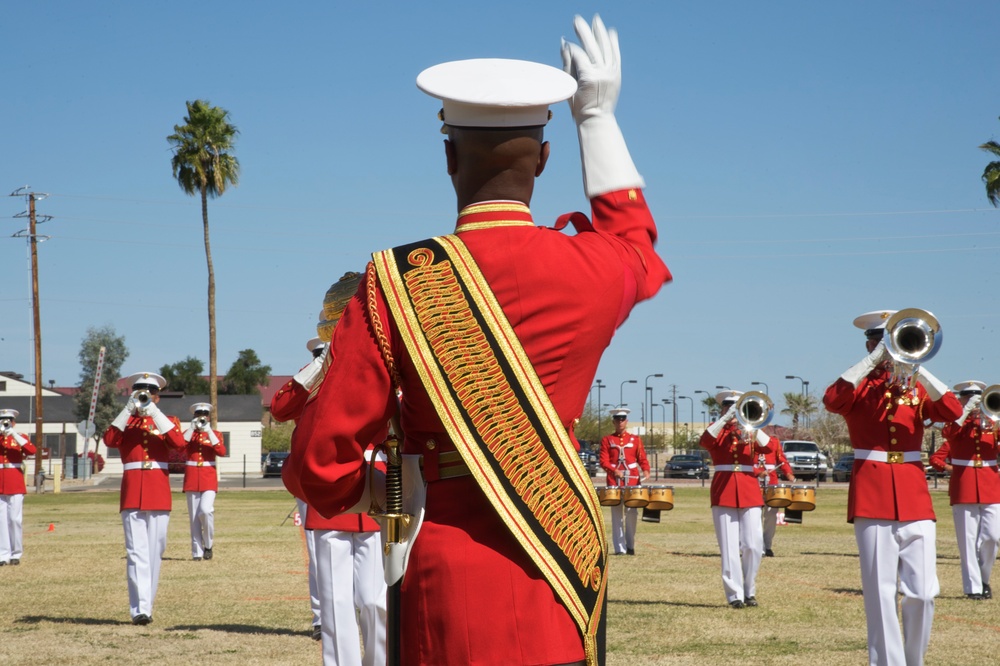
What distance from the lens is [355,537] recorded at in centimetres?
895

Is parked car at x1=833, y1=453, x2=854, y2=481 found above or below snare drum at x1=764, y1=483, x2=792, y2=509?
below

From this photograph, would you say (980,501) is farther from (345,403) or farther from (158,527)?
(345,403)

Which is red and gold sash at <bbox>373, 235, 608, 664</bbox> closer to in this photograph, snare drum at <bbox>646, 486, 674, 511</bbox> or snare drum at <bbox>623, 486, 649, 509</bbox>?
snare drum at <bbox>623, 486, 649, 509</bbox>

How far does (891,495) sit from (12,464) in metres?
15.7

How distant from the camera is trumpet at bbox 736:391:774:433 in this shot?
14.4 meters

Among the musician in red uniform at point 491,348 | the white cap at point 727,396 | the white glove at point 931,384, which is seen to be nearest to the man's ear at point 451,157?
the musician in red uniform at point 491,348

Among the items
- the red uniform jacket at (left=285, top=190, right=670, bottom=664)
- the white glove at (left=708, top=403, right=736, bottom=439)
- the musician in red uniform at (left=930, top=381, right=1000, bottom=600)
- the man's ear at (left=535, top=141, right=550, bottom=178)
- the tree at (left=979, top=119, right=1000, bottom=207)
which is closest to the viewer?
the red uniform jacket at (left=285, top=190, right=670, bottom=664)

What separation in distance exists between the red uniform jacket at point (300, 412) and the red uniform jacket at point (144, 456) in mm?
4318

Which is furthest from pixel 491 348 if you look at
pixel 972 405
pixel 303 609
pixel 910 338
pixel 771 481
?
pixel 771 481

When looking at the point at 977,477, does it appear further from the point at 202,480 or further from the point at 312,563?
the point at 202,480

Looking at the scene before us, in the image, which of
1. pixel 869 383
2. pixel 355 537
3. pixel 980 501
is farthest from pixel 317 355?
pixel 980 501

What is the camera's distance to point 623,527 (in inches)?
781

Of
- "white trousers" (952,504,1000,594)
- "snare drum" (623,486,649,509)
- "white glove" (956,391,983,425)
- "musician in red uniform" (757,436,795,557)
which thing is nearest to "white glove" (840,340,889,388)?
"white trousers" (952,504,1000,594)

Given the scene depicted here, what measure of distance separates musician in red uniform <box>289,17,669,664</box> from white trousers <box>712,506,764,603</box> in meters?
10.5
